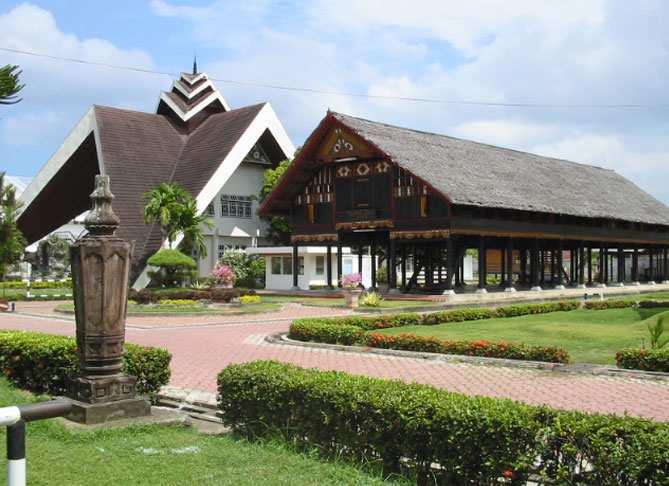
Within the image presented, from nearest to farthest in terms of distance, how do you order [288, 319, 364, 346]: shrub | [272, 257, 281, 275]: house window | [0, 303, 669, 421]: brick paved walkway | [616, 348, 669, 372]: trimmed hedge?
[0, 303, 669, 421]: brick paved walkway < [616, 348, 669, 372]: trimmed hedge < [288, 319, 364, 346]: shrub < [272, 257, 281, 275]: house window

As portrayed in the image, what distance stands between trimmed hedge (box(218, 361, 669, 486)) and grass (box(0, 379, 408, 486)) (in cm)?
26

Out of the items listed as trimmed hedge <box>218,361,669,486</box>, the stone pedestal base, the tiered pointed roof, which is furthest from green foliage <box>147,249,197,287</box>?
trimmed hedge <box>218,361,669,486</box>

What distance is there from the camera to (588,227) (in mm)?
39094

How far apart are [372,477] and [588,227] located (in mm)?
36194

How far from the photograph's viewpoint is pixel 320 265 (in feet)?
136

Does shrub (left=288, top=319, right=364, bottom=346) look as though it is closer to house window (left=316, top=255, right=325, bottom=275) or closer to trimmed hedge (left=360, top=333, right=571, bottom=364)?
trimmed hedge (left=360, top=333, right=571, bottom=364)

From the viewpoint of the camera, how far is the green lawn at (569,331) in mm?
14430

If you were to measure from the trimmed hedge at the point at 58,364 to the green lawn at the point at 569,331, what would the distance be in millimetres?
7664

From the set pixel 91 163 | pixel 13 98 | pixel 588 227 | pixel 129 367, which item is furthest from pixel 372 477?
pixel 91 163

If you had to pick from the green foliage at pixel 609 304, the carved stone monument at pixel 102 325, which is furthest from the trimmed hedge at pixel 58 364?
the green foliage at pixel 609 304

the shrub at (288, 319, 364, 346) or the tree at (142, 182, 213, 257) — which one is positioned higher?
the tree at (142, 182, 213, 257)

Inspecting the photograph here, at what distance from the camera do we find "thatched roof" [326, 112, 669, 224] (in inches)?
1236

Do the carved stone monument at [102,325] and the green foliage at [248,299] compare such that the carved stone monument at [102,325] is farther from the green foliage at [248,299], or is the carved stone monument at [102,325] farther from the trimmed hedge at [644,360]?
the green foliage at [248,299]

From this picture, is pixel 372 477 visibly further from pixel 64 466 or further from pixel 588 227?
pixel 588 227
